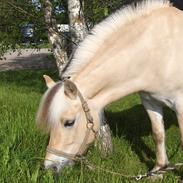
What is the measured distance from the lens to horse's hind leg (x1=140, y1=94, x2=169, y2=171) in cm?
481

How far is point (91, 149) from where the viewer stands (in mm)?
5090

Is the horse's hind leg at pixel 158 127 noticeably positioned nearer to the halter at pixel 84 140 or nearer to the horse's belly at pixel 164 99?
the horse's belly at pixel 164 99

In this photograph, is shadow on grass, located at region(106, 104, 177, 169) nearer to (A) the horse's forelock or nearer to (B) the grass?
(B) the grass

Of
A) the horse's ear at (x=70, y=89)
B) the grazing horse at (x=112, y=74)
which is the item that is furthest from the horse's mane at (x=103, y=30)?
the horse's ear at (x=70, y=89)

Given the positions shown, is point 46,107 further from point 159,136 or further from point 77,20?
point 77,20

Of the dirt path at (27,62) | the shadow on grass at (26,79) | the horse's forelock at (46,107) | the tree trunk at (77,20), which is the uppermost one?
the tree trunk at (77,20)

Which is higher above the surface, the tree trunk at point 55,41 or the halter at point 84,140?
the tree trunk at point 55,41

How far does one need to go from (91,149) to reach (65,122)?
1.48 metres

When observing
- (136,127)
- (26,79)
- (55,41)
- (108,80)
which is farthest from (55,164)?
(26,79)

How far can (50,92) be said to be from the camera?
359 centimetres

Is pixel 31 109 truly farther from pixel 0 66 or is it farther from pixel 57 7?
pixel 0 66

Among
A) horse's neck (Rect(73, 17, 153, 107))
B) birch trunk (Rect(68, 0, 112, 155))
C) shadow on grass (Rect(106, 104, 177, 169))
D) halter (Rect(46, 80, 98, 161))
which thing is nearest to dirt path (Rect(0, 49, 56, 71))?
shadow on grass (Rect(106, 104, 177, 169))

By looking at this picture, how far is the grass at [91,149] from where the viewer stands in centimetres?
377

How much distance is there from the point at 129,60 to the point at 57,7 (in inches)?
172
